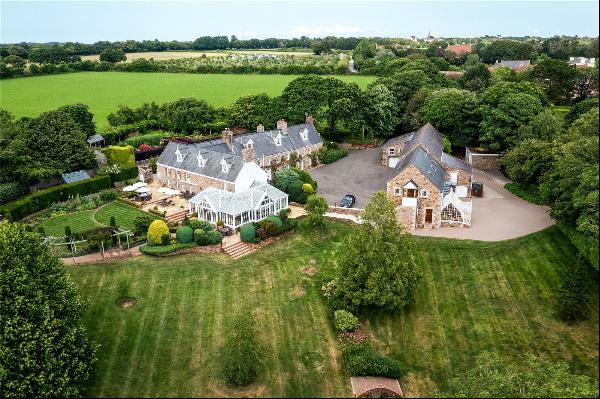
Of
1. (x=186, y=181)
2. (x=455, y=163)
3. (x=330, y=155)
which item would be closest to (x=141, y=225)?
(x=186, y=181)

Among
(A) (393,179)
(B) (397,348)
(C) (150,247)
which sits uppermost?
(A) (393,179)

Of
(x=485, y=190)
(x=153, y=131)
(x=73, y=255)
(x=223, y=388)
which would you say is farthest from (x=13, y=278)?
(x=153, y=131)

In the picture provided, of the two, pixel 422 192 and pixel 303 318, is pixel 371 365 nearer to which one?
pixel 303 318

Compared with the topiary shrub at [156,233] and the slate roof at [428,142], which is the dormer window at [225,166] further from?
the slate roof at [428,142]

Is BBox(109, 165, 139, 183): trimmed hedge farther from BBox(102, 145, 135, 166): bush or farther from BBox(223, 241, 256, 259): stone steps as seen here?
BBox(223, 241, 256, 259): stone steps

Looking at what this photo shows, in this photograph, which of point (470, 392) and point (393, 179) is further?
point (393, 179)

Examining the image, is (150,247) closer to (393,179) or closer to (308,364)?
(308,364)

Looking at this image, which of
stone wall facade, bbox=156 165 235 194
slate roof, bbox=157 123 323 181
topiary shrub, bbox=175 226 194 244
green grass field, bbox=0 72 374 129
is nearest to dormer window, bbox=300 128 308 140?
slate roof, bbox=157 123 323 181
